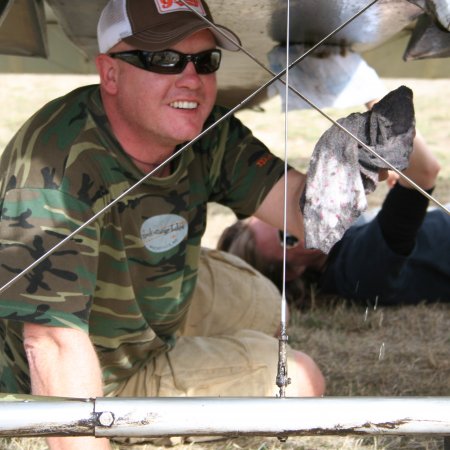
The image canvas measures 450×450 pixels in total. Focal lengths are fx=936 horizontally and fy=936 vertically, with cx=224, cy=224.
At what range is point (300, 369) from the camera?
2.67 metres

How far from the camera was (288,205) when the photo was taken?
2.45 meters

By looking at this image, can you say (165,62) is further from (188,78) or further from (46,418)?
(46,418)

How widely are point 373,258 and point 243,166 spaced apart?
3.86 ft

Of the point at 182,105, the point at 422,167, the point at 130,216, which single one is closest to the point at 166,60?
the point at 182,105

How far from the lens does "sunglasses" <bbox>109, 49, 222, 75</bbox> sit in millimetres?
2123

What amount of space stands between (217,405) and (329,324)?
87.1 inches

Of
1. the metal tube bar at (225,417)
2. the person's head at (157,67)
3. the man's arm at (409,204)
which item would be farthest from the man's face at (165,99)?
the man's arm at (409,204)

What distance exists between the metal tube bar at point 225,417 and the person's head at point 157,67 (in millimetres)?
928

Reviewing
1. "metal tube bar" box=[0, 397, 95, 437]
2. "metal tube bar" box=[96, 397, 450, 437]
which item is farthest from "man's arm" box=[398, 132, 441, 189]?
"metal tube bar" box=[0, 397, 95, 437]

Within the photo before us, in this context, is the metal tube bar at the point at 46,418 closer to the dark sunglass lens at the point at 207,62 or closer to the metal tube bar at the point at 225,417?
the metal tube bar at the point at 225,417

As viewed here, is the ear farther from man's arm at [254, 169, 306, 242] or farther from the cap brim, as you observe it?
man's arm at [254, 169, 306, 242]

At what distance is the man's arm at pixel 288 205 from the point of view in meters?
2.39

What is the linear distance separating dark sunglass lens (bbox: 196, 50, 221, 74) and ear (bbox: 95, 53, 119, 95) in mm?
198

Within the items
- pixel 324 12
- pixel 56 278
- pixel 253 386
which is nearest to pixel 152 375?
pixel 253 386
